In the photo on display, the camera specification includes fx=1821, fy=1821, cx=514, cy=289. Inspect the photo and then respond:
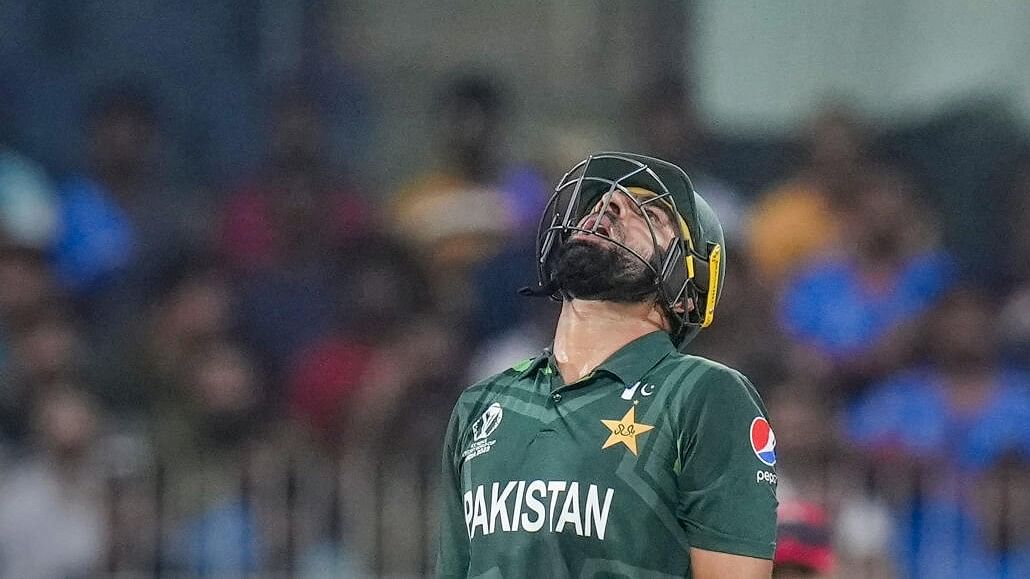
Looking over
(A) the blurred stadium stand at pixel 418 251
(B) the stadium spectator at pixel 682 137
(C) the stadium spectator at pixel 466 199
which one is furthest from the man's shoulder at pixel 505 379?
(B) the stadium spectator at pixel 682 137

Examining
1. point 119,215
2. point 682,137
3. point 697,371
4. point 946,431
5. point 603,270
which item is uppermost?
point 603,270

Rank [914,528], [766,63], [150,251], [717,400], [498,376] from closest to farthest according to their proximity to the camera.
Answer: [717,400] → [498,376] → [914,528] → [150,251] → [766,63]

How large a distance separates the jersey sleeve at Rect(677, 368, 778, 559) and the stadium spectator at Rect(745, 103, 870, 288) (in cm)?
599

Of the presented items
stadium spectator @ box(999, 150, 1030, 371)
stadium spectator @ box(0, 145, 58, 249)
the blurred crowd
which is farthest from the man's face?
stadium spectator @ box(0, 145, 58, 249)

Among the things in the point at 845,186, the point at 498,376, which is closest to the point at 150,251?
the point at 845,186

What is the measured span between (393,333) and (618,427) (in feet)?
17.8

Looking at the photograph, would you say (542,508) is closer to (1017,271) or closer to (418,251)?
(418,251)

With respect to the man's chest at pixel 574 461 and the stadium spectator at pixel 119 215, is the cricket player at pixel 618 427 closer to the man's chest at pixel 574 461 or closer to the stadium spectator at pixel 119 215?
the man's chest at pixel 574 461

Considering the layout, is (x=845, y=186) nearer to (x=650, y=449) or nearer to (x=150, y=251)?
(x=150, y=251)

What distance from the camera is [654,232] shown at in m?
3.26

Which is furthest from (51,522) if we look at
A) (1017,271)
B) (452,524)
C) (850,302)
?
(452,524)

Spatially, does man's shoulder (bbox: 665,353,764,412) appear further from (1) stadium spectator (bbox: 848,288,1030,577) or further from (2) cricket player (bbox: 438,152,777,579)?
(1) stadium spectator (bbox: 848,288,1030,577)

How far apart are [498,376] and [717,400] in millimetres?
508

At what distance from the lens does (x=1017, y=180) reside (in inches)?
370
